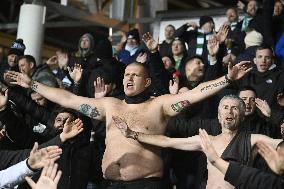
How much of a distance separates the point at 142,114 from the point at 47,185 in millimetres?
2630

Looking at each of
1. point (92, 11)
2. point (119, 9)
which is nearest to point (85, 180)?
point (119, 9)

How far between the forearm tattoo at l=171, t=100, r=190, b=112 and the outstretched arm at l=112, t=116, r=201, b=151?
0.35 metres

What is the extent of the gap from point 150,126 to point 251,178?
179 cm

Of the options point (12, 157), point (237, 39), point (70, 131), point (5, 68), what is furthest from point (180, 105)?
point (5, 68)

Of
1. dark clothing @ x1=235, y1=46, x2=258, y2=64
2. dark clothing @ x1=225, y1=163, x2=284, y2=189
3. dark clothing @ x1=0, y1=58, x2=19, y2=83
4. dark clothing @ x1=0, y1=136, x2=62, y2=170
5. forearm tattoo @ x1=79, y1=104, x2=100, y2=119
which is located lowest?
dark clothing @ x1=0, y1=136, x2=62, y2=170

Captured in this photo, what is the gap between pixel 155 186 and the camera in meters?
6.41

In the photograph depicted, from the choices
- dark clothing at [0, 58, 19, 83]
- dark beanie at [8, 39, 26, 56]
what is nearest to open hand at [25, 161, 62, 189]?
dark clothing at [0, 58, 19, 83]

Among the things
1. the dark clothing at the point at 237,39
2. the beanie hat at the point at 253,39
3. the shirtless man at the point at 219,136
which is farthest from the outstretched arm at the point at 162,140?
the dark clothing at the point at 237,39

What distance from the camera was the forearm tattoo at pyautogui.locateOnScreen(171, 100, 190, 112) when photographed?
650 cm

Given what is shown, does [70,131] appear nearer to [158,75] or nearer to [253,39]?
[158,75]

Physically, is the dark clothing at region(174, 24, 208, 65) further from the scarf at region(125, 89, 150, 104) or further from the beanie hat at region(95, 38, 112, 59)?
the scarf at region(125, 89, 150, 104)

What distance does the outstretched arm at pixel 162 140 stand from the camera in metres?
6.35

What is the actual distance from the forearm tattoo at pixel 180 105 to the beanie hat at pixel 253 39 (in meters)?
3.72

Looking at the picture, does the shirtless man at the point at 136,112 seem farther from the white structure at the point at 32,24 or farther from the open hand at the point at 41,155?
the white structure at the point at 32,24
